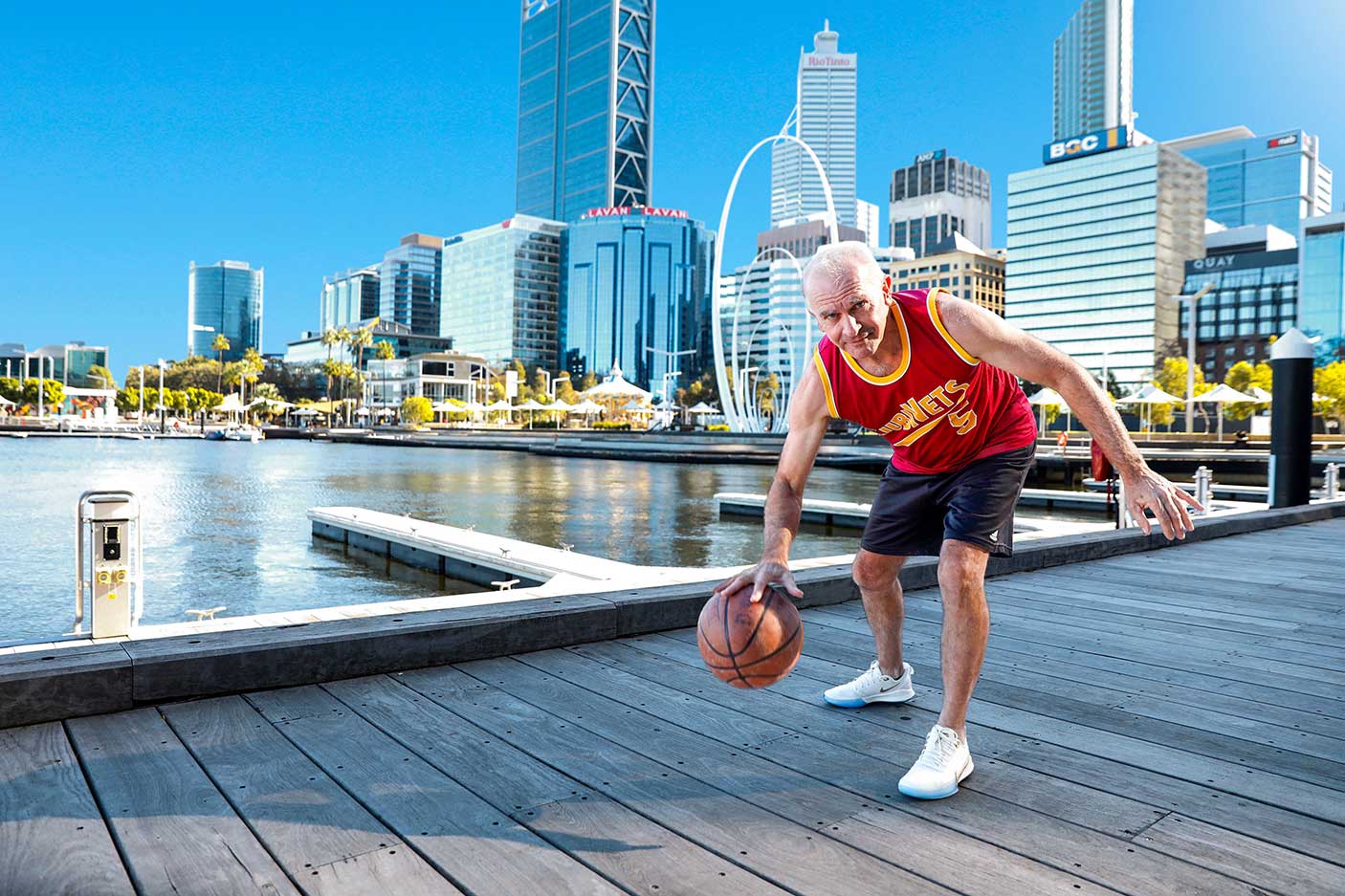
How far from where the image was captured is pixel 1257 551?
27.8 ft

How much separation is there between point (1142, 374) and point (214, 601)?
13545 centimetres

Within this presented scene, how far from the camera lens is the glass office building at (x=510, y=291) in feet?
568

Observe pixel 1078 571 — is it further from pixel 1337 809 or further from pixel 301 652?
pixel 301 652

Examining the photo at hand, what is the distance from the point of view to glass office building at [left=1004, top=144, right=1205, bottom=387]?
416 feet

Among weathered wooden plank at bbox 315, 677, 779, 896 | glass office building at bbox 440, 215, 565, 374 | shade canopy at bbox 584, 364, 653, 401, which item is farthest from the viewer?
glass office building at bbox 440, 215, 565, 374

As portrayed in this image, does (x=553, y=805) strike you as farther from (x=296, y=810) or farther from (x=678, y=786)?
(x=296, y=810)

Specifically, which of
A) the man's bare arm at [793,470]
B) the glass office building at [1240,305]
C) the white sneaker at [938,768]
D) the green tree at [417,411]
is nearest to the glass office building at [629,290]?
the green tree at [417,411]

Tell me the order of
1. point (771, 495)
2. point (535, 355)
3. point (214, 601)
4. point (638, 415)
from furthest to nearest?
point (535, 355) → point (638, 415) → point (214, 601) → point (771, 495)

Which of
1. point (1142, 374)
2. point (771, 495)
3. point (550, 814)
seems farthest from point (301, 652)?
point (1142, 374)

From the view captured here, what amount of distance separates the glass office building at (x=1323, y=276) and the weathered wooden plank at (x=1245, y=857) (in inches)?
4936

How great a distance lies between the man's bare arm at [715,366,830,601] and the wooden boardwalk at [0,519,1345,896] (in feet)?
2.08

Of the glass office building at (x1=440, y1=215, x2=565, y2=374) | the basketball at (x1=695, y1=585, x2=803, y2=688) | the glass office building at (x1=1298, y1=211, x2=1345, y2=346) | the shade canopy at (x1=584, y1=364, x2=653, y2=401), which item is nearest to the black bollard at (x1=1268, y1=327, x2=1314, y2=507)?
the basketball at (x1=695, y1=585, x2=803, y2=688)

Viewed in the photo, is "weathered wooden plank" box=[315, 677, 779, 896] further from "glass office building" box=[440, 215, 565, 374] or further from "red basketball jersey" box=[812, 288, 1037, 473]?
"glass office building" box=[440, 215, 565, 374]

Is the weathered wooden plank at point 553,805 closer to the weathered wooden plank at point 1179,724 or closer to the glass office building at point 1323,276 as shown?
the weathered wooden plank at point 1179,724
